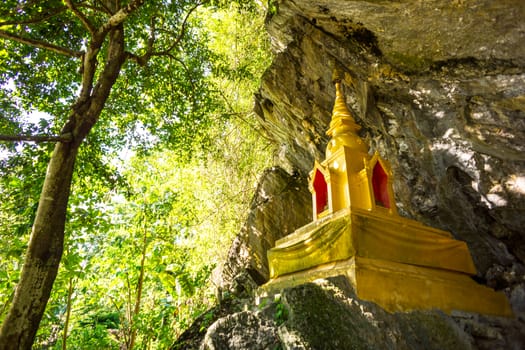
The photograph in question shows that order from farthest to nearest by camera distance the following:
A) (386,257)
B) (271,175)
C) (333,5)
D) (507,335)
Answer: (271,175)
(333,5)
(507,335)
(386,257)

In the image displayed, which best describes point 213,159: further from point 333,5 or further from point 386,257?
point 386,257

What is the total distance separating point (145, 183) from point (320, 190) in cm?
482

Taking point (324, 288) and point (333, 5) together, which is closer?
point (324, 288)

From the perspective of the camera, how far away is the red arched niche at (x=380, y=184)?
4483 mm

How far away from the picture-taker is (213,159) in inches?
365

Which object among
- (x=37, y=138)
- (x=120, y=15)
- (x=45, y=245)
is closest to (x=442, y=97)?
(x=120, y=15)

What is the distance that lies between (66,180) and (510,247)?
19.3ft

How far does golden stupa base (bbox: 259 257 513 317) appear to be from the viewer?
3.14 m

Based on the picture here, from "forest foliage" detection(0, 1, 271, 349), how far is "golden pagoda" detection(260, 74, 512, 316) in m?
3.59

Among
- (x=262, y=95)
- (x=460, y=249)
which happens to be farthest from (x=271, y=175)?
(x=460, y=249)

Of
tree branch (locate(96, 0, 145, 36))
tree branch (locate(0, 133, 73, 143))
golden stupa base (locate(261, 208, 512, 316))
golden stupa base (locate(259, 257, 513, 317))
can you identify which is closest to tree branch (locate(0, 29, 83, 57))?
tree branch (locate(96, 0, 145, 36))

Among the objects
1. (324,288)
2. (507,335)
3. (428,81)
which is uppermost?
(428,81)

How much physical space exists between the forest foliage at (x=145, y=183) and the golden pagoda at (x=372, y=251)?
3593 millimetres

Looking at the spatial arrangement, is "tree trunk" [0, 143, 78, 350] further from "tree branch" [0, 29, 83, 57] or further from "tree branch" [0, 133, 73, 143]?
"tree branch" [0, 29, 83, 57]
